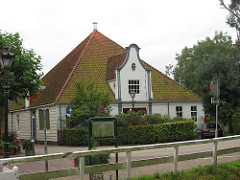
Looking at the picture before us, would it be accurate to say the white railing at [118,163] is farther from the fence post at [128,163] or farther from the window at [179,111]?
the window at [179,111]

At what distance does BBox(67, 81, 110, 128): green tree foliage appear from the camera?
2356 cm

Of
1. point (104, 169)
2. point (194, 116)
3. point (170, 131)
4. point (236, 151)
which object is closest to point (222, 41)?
point (194, 116)

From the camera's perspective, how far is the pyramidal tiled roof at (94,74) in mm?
28022

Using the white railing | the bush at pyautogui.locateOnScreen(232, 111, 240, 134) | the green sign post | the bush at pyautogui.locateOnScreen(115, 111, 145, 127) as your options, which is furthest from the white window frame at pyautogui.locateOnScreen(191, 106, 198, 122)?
the green sign post

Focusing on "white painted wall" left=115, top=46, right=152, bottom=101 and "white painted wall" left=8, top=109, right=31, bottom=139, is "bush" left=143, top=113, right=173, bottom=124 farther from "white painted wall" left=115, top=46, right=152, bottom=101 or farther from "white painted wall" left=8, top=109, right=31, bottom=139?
"white painted wall" left=8, top=109, right=31, bottom=139

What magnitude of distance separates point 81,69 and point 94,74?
120 centimetres

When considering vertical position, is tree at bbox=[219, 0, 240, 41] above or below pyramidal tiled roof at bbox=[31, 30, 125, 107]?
above

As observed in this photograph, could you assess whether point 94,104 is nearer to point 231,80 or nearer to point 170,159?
point 231,80

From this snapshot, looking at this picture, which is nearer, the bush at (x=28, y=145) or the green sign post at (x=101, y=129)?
the green sign post at (x=101, y=129)

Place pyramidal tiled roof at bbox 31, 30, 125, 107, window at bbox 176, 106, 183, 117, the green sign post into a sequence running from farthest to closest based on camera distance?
window at bbox 176, 106, 183, 117
pyramidal tiled roof at bbox 31, 30, 125, 107
the green sign post

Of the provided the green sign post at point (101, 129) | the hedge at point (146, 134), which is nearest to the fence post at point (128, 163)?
the green sign post at point (101, 129)

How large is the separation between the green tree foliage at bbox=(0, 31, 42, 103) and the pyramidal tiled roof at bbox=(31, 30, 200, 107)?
7560mm

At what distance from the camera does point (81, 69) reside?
95.1ft

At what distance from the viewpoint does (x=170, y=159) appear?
8.59 meters
